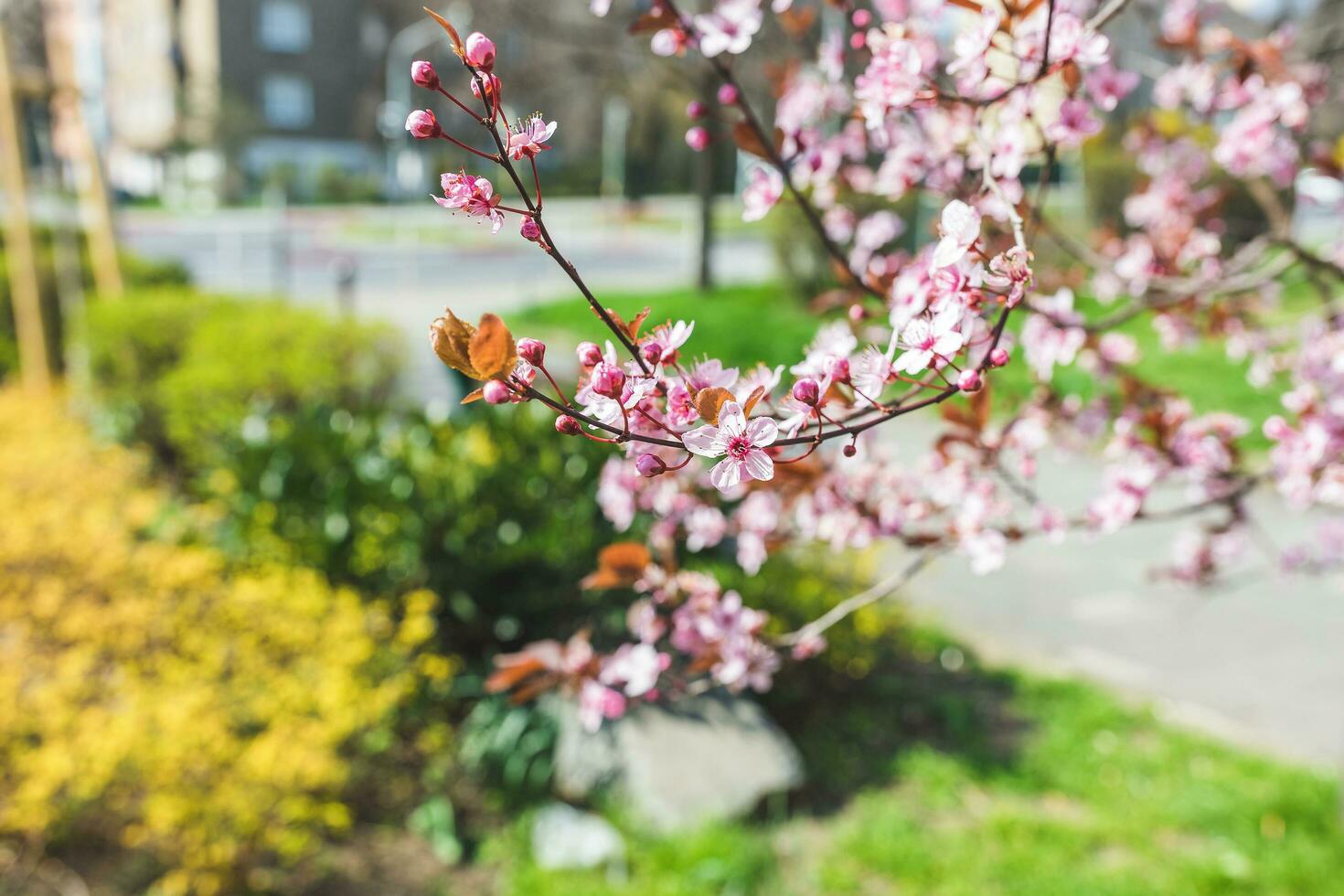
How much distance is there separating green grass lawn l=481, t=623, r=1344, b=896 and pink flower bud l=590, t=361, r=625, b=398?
91.2 inches

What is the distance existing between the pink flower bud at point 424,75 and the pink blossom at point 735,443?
39cm

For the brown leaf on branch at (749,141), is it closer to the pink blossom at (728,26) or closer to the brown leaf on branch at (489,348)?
the pink blossom at (728,26)

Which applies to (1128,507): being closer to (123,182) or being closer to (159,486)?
(159,486)

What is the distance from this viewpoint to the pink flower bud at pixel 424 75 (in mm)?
959

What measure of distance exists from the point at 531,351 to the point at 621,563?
0.75 meters

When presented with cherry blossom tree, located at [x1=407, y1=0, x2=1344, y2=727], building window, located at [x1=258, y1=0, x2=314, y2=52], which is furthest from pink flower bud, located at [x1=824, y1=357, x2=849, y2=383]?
building window, located at [x1=258, y1=0, x2=314, y2=52]

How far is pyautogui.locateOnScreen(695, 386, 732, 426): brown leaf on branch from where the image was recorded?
93 cm

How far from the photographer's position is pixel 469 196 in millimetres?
922

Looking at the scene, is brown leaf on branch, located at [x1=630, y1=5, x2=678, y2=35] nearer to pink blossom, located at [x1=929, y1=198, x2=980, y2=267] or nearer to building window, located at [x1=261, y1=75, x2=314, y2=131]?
pink blossom, located at [x1=929, y1=198, x2=980, y2=267]

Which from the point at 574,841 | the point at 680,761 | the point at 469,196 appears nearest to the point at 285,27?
the point at 680,761

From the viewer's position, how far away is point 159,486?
609 centimetres

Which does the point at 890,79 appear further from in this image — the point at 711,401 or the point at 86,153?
the point at 86,153

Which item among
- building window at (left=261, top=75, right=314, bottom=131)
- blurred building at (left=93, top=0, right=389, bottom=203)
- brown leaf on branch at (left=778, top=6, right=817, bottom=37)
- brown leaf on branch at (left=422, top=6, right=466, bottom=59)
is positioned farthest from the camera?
building window at (left=261, top=75, right=314, bottom=131)

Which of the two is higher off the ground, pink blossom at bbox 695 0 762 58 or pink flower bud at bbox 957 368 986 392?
pink blossom at bbox 695 0 762 58
